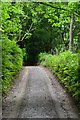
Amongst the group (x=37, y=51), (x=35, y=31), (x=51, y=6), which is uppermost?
(x=51, y=6)

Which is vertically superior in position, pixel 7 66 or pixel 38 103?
pixel 7 66

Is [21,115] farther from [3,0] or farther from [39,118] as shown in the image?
[3,0]

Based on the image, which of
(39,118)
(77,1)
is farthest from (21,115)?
(77,1)

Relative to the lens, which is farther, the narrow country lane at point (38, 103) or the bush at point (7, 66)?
the bush at point (7, 66)

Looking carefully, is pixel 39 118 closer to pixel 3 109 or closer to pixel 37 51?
pixel 3 109

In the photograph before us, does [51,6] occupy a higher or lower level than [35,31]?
higher

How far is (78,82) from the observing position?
35.7ft

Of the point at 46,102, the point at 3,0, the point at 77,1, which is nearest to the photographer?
the point at 46,102

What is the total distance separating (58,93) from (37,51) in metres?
24.7

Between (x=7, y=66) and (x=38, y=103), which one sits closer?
(x=38, y=103)

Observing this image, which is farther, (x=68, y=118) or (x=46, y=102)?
(x=46, y=102)

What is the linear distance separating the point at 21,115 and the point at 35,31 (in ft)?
89.1

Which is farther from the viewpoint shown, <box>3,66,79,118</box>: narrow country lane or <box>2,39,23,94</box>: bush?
<box>2,39,23,94</box>: bush

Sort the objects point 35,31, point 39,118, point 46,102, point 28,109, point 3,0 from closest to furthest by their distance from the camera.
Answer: point 39,118 < point 28,109 < point 46,102 < point 3,0 < point 35,31
